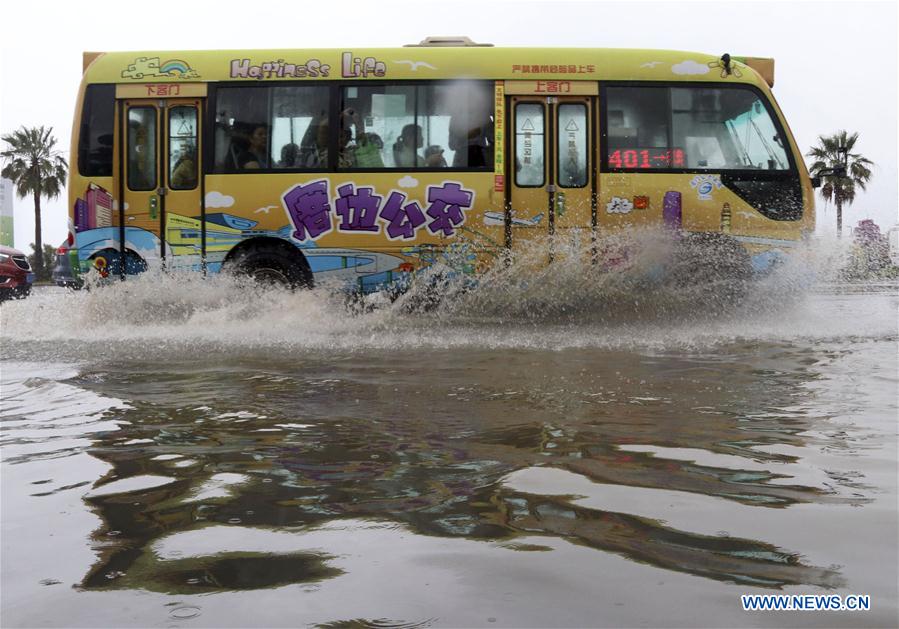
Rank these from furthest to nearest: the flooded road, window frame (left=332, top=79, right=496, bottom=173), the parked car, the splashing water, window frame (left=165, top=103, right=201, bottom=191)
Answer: the parked car → window frame (left=165, top=103, right=201, bottom=191) → window frame (left=332, top=79, right=496, bottom=173) → the splashing water → the flooded road

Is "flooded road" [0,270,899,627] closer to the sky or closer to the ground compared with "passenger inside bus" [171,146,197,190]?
closer to the ground

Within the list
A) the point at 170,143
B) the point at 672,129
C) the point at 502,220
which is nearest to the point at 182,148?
the point at 170,143

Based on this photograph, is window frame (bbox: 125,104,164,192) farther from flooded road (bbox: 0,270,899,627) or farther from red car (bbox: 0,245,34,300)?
red car (bbox: 0,245,34,300)

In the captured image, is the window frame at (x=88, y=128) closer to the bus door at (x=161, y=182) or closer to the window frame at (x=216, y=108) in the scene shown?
the bus door at (x=161, y=182)

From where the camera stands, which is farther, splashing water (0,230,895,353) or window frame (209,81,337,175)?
window frame (209,81,337,175)

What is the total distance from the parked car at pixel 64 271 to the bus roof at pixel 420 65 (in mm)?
2056

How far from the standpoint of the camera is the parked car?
33.6 feet

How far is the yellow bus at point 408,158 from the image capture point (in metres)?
9.84

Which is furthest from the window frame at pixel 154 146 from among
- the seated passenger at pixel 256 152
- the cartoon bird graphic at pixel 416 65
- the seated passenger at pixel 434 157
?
the seated passenger at pixel 434 157

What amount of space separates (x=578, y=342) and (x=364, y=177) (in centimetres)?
354

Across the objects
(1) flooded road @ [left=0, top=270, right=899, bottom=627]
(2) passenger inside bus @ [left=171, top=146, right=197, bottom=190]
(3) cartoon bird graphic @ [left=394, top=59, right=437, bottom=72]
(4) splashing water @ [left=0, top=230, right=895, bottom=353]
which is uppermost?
(3) cartoon bird graphic @ [left=394, top=59, right=437, bottom=72]

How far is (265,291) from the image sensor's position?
9.98 meters

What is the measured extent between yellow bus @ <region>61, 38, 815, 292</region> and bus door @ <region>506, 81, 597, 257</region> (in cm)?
2

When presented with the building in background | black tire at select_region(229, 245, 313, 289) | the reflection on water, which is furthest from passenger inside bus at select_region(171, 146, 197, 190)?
the building in background
